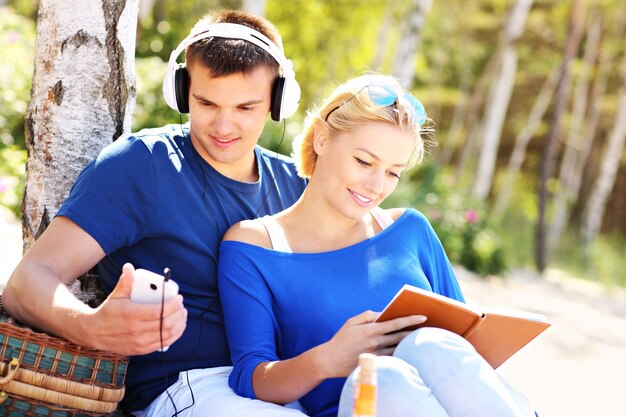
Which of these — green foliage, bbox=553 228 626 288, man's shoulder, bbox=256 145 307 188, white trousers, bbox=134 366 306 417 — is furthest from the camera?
green foliage, bbox=553 228 626 288

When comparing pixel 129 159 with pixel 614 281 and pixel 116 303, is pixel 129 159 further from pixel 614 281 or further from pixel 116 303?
pixel 614 281

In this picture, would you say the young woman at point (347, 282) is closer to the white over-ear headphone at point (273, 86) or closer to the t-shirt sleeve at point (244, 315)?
the t-shirt sleeve at point (244, 315)

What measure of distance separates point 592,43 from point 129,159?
73.3 feet

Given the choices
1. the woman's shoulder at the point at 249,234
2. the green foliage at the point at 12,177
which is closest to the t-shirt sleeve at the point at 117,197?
the woman's shoulder at the point at 249,234

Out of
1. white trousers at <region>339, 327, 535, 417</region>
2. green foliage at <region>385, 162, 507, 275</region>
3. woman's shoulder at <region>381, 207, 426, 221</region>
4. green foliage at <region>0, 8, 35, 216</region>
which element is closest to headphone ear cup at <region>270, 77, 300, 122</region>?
woman's shoulder at <region>381, 207, 426, 221</region>

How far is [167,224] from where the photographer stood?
9.67 ft

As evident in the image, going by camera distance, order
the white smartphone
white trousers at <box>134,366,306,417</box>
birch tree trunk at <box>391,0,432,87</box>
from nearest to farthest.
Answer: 1. the white smartphone
2. white trousers at <box>134,366,306,417</box>
3. birch tree trunk at <box>391,0,432,87</box>

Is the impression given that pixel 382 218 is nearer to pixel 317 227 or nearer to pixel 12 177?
pixel 317 227

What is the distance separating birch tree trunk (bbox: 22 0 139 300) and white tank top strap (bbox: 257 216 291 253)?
0.75 metres

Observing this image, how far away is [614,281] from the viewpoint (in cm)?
1636

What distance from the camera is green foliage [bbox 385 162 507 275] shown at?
40.2ft

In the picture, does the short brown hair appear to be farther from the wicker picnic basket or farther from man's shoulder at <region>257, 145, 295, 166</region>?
the wicker picnic basket

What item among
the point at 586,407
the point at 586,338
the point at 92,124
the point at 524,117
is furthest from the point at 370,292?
the point at 524,117

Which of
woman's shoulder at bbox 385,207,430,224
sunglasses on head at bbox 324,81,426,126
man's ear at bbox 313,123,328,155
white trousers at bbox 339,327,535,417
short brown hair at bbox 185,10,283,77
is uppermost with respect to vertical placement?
short brown hair at bbox 185,10,283,77
